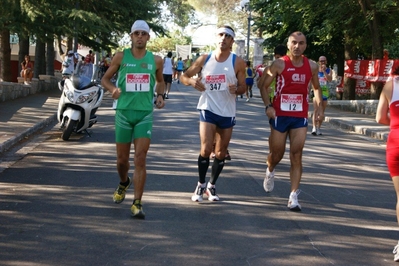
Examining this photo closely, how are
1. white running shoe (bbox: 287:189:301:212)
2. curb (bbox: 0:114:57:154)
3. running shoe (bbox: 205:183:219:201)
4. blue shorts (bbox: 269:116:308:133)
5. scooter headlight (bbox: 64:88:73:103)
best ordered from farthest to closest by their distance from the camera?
scooter headlight (bbox: 64:88:73:103)
curb (bbox: 0:114:57:154)
running shoe (bbox: 205:183:219:201)
blue shorts (bbox: 269:116:308:133)
white running shoe (bbox: 287:189:301:212)

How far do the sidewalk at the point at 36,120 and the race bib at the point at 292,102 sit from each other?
5.79 metres

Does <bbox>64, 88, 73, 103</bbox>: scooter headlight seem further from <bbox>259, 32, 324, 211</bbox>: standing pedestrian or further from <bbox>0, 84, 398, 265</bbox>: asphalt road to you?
<bbox>259, 32, 324, 211</bbox>: standing pedestrian

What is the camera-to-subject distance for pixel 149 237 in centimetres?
642

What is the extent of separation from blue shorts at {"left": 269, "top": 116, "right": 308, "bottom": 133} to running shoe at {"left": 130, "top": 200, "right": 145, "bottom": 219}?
1.91 metres

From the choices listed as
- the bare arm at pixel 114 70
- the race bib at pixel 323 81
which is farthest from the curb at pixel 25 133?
the race bib at pixel 323 81

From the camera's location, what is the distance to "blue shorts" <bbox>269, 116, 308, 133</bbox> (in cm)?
803

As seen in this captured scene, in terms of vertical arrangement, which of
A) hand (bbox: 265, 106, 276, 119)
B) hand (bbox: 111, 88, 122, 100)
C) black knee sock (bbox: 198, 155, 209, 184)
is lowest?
black knee sock (bbox: 198, 155, 209, 184)

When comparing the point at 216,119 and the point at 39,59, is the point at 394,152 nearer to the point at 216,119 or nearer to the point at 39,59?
the point at 216,119

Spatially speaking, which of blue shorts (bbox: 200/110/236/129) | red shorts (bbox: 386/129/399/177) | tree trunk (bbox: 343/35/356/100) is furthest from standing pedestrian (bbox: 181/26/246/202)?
tree trunk (bbox: 343/35/356/100)

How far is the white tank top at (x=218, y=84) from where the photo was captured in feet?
25.8

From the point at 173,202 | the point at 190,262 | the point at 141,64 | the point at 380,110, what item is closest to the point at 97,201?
the point at 173,202

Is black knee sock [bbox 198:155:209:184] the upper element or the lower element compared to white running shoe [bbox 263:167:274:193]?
upper

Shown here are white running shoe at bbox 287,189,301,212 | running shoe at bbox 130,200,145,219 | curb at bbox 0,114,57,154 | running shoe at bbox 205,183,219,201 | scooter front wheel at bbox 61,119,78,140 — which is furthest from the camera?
scooter front wheel at bbox 61,119,78,140

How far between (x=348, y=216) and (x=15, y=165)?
205 inches
